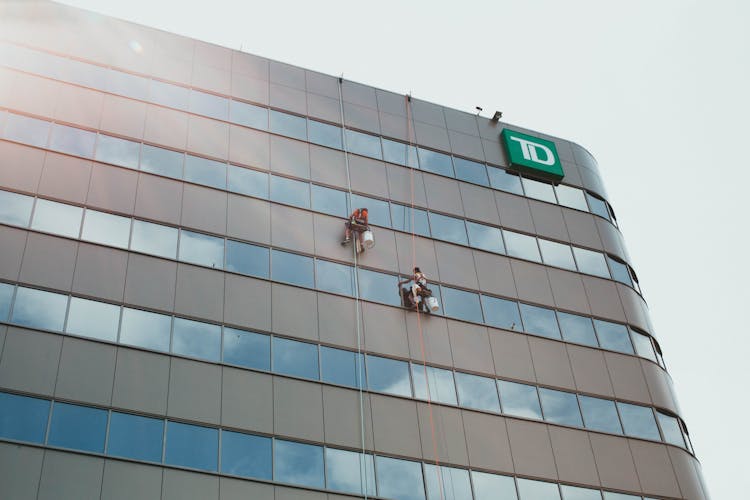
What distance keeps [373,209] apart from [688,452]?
44.5 ft

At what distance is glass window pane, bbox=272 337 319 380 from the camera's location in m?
24.8

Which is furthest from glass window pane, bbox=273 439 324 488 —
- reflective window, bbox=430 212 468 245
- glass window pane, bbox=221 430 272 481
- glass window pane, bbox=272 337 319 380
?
A: reflective window, bbox=430 212 468 245

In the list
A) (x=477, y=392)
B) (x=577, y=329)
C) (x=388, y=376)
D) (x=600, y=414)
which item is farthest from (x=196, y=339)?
(x=577, y=329)

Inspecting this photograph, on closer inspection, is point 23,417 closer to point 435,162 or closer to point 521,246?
point 435,162

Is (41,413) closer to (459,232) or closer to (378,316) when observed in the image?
(378,316)

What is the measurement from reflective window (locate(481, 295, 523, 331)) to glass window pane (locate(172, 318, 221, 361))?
9382mm

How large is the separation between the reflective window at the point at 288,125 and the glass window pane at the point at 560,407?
1230cm

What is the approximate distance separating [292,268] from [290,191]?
3.26 m

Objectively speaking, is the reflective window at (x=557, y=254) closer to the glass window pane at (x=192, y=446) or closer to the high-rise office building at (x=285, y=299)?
the high-rise office building at (x=285, y=299)

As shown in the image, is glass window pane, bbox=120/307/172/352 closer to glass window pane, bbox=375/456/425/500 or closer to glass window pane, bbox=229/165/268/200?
glass window pane, bbox=229/165/268/200

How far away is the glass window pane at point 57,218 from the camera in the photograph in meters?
24.4

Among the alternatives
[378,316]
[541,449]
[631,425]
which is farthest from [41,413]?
[631,425]

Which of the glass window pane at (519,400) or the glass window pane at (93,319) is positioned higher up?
the glass window pane at (93,319)

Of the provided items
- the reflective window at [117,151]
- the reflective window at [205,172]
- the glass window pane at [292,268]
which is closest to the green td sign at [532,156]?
the glass window pane at [292,268]
